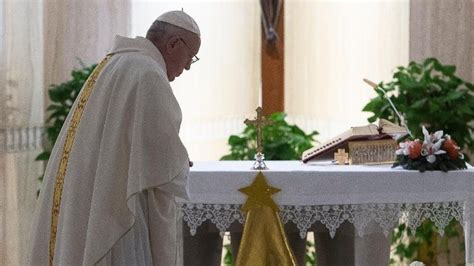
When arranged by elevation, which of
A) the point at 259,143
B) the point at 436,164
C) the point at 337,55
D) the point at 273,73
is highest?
the point at 337,55

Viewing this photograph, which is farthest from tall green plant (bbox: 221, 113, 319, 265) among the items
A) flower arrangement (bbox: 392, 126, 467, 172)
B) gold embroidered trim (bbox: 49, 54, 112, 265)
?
gold embroidered trim (bbox: 49, 54, 112, 265)

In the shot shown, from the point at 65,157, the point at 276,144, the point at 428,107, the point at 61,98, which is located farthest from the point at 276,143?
the point at 65,157

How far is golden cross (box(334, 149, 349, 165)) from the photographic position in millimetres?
5750

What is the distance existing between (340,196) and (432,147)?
54 cm

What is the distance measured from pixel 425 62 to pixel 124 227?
13.0 feet

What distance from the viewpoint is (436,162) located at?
18.0 ft

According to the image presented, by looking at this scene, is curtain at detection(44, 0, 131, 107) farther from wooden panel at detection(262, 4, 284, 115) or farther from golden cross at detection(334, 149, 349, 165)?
golden cross at detection(334, 149, 349, 165)

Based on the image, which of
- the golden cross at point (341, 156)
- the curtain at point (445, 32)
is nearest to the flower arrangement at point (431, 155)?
the golden cross at point (341, 156)

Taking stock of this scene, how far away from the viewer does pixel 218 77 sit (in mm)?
8539

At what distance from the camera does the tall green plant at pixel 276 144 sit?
729cm

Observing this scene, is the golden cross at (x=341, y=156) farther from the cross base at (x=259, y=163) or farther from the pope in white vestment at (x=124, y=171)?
the pope in white vestment at (x=124, y=171)

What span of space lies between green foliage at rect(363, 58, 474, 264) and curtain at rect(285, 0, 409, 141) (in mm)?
641

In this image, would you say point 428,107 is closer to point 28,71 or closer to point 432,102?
point 432,102

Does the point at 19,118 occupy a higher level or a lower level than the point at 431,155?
higher
